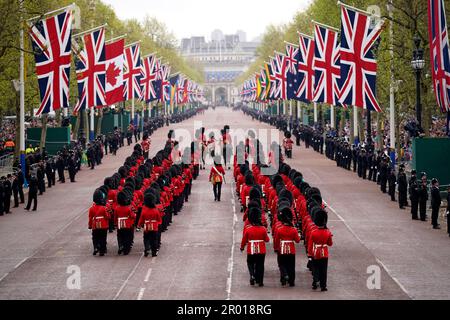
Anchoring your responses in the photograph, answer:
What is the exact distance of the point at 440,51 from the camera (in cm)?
3041

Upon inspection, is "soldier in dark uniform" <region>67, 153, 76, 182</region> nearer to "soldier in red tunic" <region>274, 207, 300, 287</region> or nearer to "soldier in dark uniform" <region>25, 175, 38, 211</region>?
"soldier in dark uniform" <region>25, 175, 38, 211</region>

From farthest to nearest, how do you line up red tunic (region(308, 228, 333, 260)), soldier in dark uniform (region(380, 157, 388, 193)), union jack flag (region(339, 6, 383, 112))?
union jack flag (region(339, 6, 383, 112)), soldier in dark uniform (region(380, 157, 388, 193)), red tunic (region(308, 228, 333, 260))

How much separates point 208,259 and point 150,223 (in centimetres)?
158

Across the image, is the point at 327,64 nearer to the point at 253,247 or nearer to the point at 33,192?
the point at 33,192

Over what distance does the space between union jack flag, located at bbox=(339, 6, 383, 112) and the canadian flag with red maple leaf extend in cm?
1423

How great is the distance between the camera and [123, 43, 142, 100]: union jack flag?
205 ft

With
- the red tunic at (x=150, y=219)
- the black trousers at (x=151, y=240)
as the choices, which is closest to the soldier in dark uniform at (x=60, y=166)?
the black trousers at (x=151, y=240)

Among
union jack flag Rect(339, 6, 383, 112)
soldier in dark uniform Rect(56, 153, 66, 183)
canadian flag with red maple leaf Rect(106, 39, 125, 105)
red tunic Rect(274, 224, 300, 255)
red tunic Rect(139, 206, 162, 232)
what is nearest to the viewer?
red tunic Rect(274, 224, 300, 255)

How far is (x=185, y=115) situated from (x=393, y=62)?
94.1 meters

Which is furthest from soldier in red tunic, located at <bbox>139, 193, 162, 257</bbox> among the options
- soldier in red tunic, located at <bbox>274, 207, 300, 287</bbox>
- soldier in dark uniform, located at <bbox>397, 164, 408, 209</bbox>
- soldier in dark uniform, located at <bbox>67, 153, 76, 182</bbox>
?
soldier in dark uniform, located at <bbox>67, 153, 76, 182</bbox>

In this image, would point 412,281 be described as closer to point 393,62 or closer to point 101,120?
point 393,62

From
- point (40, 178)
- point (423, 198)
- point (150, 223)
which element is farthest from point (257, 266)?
point (40, 178)

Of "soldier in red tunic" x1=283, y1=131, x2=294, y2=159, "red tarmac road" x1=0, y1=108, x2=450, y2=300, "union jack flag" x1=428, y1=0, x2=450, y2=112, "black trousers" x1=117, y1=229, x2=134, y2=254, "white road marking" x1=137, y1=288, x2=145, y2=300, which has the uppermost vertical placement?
"union jack flag" x1=428, y1=0, x2=450, y2=112

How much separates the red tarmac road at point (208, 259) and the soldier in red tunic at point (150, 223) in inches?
12.8
